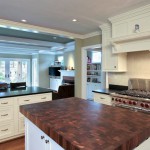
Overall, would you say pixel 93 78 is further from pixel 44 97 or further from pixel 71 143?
pixel 71 143

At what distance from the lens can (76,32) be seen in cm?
430

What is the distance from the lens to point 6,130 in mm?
2783

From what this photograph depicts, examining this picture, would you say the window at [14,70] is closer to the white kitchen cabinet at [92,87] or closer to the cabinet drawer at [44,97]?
the white kitchen cabinet at [92,87]

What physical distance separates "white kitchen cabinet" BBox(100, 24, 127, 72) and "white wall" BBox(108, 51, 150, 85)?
129mm

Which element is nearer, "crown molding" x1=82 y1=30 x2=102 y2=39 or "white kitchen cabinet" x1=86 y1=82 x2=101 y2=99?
"crown molding" x1=82 y1=30 x2=102 y2=39

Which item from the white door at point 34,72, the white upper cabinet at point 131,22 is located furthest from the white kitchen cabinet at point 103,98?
the white door at point 34,72

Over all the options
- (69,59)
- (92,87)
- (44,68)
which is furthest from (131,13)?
(44,68)

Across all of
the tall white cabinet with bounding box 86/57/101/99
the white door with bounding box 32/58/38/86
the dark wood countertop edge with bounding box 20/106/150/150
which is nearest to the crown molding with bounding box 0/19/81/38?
the dark wood countertop edge with bounding box 20/106/150/150

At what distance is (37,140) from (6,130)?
1664 mm

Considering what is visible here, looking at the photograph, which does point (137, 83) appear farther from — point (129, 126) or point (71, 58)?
point (71, 58)

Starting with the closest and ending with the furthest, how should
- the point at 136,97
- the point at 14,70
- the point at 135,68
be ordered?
the point at 136,97
the point at 135,68
the point at 14,70

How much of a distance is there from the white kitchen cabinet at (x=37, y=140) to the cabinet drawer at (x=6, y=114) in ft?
4.20

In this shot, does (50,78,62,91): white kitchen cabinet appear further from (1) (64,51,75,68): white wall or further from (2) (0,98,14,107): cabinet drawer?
(2) (0,98,14,107): cabinet drawer

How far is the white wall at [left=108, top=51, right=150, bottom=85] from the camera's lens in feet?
10.0
